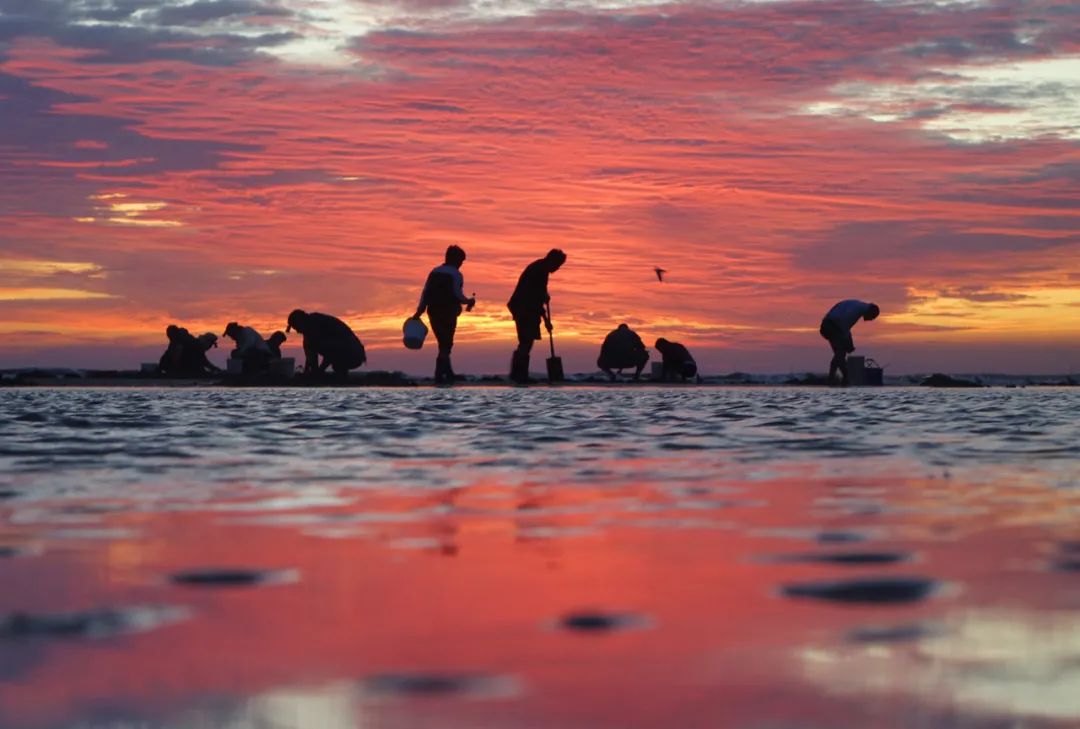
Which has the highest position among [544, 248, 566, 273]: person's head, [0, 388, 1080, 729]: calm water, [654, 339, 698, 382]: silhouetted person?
[544, 248, 566, 273]: person's head

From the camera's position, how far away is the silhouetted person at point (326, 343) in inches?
1100

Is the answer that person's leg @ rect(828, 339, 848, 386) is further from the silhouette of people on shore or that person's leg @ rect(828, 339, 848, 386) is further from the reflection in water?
the reflection in water

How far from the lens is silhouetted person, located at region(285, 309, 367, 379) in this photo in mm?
27938

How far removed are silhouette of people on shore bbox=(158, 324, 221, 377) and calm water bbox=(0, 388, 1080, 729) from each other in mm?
24593

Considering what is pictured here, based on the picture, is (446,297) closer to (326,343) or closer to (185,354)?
(326,343)

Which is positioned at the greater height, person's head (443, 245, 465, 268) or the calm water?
person's head (443, 245, 465, 268)

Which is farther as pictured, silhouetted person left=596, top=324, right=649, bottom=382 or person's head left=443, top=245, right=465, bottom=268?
silhouetted person left=596, top=324, right=649, bottom=382

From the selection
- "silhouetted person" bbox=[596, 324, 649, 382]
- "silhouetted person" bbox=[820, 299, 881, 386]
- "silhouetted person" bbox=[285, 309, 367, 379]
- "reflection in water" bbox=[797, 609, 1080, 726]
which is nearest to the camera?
"reflection in water" bbox=[797, 609, 1080, 726]

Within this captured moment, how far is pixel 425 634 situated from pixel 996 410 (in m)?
11.5

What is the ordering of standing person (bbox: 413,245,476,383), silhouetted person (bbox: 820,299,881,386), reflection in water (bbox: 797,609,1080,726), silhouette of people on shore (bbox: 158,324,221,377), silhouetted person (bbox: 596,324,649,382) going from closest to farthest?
reflection in water (bbox: 797,609,1080,726) → standing person (bbox: 413,245,476,383) → silhouetted person (bbox: 820,299,881,386) → silhouette of people on shore (bbox: 158,324,221,377) → silhouetted person (bbox: 596,324,649,382)

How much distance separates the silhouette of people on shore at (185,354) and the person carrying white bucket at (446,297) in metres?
9.06

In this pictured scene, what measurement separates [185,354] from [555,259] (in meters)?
11.0

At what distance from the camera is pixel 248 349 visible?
28.8 m

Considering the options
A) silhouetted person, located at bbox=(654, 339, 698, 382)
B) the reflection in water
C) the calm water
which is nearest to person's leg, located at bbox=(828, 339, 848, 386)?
silhouetted person, located at bbox=(654, 339, 698, 382)
